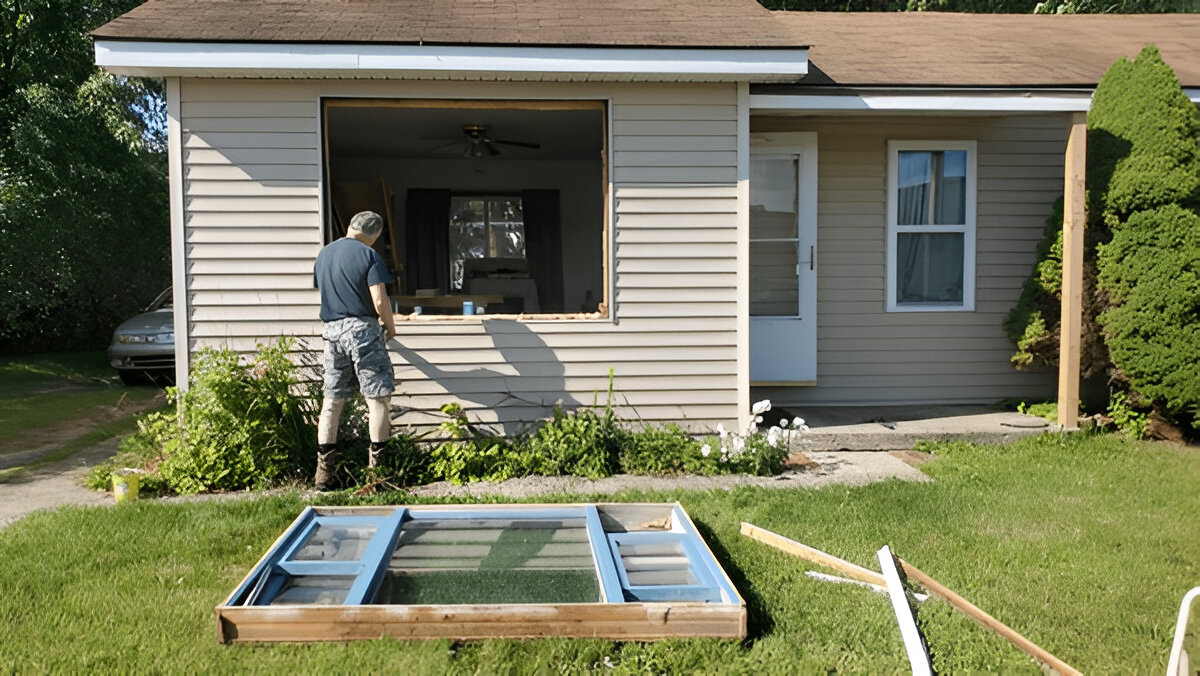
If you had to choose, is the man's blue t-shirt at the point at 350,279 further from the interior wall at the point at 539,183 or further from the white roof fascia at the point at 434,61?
the interior wall at the point at 539,183

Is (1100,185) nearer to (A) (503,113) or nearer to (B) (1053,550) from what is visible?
(B) (1053,550)

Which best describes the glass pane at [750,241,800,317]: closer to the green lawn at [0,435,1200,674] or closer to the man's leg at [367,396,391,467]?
the green lawn at [0,435,1200,674]

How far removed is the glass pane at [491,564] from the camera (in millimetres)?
3746

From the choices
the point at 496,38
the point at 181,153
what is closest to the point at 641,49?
the point at 496,38

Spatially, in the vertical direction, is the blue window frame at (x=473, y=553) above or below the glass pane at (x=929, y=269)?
below

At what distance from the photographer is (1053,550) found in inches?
174

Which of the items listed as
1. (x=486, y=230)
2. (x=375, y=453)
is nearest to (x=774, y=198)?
(x=375, y=453)

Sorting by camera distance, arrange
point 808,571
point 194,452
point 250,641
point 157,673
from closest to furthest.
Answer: point 157,673 < point 250,641 < point 808,571 < point 194,452

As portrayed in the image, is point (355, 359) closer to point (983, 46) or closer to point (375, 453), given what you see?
point (375, 453)

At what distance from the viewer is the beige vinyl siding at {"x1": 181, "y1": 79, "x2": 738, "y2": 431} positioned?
20.1 ft

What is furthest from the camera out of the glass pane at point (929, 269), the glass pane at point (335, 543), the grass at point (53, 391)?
the grass at point (53, 391)

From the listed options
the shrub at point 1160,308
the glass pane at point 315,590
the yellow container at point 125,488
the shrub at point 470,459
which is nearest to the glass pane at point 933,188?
the shrub at point 1160,308

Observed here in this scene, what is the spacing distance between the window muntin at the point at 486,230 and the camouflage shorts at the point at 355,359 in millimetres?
7544

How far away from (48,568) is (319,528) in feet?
4.02
